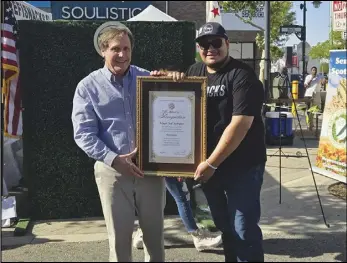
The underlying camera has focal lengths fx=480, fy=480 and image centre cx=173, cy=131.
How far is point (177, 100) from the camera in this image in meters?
2.24

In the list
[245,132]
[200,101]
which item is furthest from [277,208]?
[200,101]

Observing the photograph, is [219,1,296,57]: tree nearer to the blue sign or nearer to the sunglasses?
the blue sign

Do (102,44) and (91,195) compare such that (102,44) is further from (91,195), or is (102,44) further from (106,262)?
(91,195)

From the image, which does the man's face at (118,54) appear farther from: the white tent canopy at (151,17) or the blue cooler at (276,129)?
the blue cooler at (276,129)

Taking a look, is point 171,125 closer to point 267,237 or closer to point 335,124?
point 267,237

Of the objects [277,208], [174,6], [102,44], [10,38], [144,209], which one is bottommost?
[277,208]

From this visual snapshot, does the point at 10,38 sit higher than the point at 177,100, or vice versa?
the point at 10,38

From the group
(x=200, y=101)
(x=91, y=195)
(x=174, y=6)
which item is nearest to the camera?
(x=200, y=101)

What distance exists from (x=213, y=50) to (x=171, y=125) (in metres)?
0.53

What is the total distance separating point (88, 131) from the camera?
2.27 m

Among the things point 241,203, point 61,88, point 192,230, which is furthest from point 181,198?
point 61,88

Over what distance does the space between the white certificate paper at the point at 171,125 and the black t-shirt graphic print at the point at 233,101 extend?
28cm

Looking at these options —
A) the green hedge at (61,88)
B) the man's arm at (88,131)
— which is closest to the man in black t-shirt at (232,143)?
the man's arm at (88,131)

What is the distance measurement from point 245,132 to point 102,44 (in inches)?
33.3
